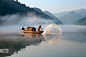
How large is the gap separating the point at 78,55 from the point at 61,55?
2213mm

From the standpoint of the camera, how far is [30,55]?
54.3 feet

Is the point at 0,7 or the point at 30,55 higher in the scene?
the point at 0,7

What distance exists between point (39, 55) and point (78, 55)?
5.12 meters

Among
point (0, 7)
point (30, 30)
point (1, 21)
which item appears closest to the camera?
point (30, 30)

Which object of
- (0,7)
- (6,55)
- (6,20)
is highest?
(0,7)

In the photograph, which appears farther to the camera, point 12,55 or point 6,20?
point 6,20

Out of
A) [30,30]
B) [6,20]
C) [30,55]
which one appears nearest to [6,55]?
[30,55]

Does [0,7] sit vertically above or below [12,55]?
above

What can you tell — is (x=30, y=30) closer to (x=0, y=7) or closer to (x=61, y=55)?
(x=61, y=55)

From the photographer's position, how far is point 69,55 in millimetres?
16375

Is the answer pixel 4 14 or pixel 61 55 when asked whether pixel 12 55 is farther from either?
pixel 4 14

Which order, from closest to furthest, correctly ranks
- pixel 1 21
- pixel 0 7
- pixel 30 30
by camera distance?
pixel 30 30 < pixel 1 21 < pixel 0 7

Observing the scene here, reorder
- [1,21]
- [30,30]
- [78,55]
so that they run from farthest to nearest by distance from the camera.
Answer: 1. [1,21]
2. [30,30]
3. [78,55]

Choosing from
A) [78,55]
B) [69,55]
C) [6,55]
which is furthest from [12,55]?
[78,55]
